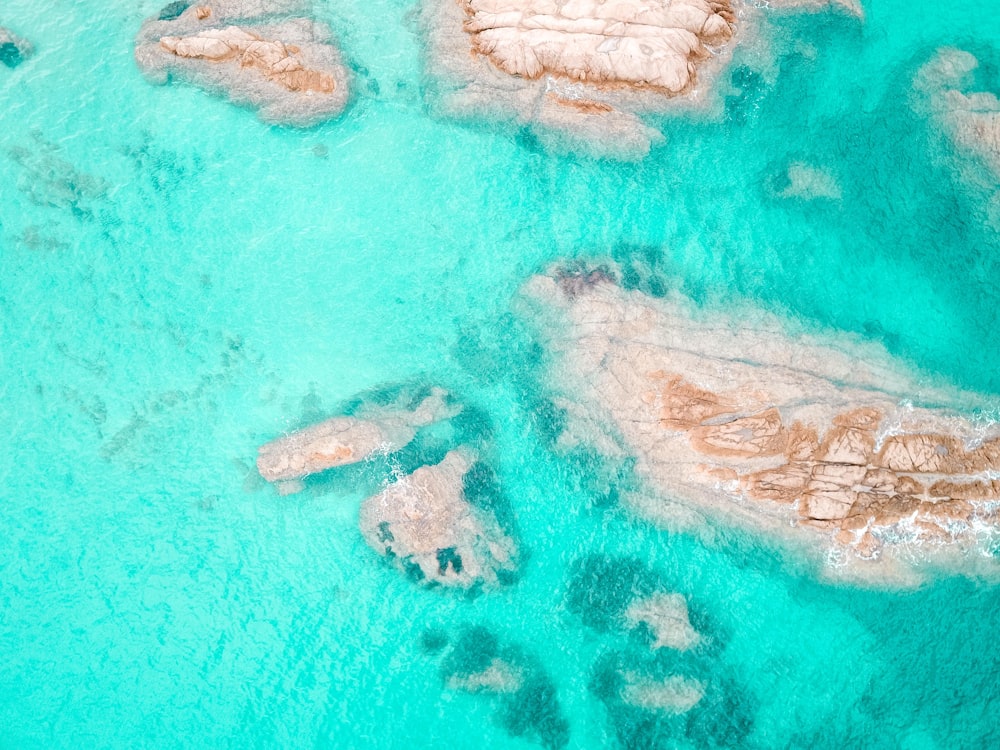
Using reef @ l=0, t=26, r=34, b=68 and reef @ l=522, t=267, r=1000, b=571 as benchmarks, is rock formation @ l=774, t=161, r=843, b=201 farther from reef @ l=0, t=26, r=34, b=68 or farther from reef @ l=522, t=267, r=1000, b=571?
reef @ l=0, t=26, r=34, b=68

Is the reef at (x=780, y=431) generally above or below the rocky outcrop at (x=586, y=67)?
below

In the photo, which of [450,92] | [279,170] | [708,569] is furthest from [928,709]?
[279,170]

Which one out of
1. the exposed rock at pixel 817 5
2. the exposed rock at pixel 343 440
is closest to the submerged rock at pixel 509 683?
the exposed rock at pixel 343 440

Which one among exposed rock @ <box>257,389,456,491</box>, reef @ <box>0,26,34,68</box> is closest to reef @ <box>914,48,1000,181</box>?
exposed rock @ <box>257,389,456,491</box>

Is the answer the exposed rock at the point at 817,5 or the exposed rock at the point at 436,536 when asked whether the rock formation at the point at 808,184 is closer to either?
the exposed rock at the point at 817,5

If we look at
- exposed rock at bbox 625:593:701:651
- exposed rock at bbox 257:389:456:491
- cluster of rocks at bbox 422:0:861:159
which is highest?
cluster of rocks at bbox 422:0:861:159

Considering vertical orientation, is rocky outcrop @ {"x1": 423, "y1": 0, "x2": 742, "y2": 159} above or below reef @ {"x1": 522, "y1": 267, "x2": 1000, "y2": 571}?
above

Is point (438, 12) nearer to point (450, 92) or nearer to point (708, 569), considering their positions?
point (450, 92)

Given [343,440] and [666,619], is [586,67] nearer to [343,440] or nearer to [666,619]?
[343,440]
